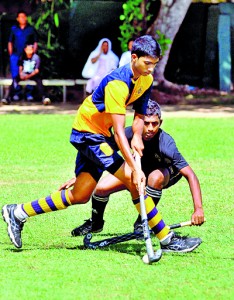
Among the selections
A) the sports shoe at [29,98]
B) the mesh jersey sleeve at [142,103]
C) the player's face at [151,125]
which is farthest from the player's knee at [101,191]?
the sports shoe at [29,98]

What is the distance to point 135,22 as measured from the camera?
22.0 metres

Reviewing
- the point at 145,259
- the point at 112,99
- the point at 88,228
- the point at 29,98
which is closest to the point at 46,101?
the point at 29,98

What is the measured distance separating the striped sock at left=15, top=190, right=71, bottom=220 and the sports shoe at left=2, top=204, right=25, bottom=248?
46mm

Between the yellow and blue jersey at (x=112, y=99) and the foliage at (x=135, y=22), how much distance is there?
13.5 metres

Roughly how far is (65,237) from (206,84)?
1514 cm

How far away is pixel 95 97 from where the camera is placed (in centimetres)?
784

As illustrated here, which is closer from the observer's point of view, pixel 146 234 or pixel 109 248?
pixel 146 234

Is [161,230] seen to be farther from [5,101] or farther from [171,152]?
[5,101]

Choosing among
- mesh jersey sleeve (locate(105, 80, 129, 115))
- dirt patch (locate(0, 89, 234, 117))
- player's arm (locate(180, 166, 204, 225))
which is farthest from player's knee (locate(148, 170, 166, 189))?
dirt patch (locate(0, 89, 234, 117))

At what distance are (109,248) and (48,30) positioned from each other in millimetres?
14322

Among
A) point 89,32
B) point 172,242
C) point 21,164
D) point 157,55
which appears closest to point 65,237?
point 172,242

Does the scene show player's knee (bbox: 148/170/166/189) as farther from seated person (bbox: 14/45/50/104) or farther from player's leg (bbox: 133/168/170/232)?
seated person (bbox: 14/45/50/104)

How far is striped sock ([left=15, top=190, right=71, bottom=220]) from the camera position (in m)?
8.00

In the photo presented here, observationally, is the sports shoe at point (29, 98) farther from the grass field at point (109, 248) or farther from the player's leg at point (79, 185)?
the player's leg at point (79, 185)
